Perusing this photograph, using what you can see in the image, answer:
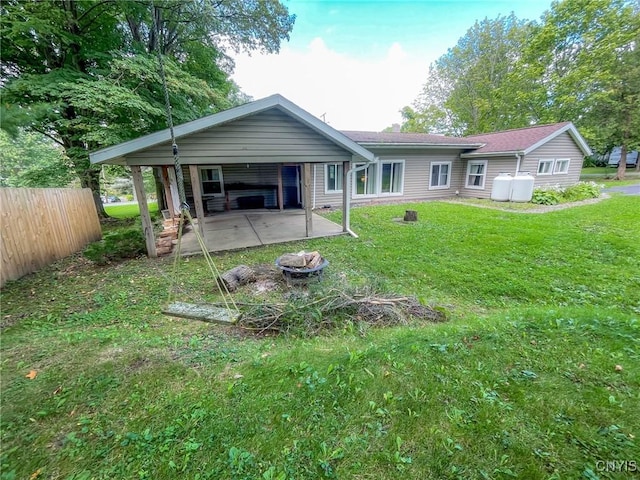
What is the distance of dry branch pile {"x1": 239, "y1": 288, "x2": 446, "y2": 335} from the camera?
3.21 meters

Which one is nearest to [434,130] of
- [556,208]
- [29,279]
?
[556,208]

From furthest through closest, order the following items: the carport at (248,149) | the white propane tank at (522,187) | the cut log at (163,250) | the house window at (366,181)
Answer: the house window at (366,181)
the white propane tank at (522,187)
the cut log at (163,250)
the carport at (248,149)

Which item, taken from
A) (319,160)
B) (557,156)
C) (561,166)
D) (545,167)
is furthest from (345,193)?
(561,166)

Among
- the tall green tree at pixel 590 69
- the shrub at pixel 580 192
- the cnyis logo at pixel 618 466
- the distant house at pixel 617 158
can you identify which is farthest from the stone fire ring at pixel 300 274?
the distant house at pixel 617 158

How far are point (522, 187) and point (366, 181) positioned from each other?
6.51 m

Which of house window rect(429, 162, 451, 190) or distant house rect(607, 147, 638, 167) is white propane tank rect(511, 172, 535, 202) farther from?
distant house rect(607, 147, 638, 167)

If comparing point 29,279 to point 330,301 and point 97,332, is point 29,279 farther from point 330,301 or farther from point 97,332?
point 330,301

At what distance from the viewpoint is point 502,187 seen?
11883 mm

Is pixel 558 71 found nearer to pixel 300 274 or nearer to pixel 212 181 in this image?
pixel 212 181

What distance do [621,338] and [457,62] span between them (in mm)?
31405

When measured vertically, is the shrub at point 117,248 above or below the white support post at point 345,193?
below

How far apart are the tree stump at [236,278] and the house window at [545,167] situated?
15.0 metres

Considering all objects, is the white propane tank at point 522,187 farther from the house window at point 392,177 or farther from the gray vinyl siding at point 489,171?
the house window at point 392,177

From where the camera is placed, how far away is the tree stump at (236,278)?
4371mm
